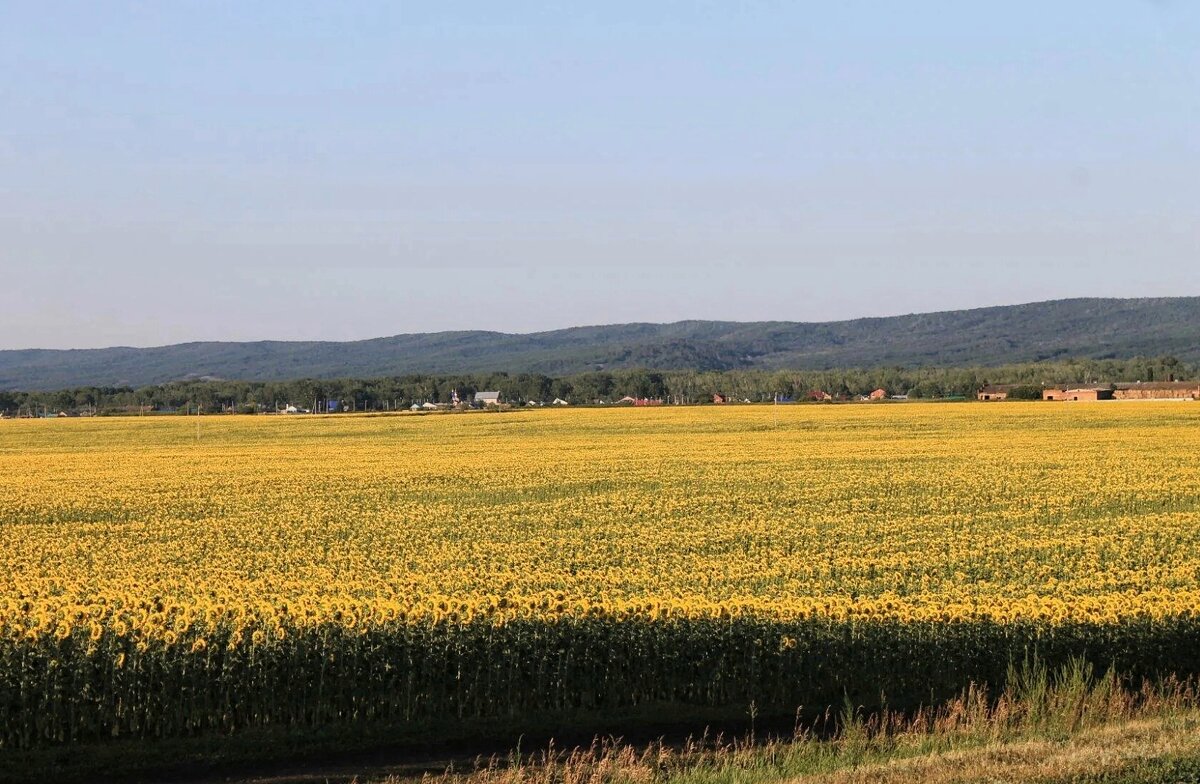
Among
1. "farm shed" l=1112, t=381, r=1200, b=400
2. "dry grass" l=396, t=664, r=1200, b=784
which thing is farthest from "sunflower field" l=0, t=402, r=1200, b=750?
"farm shed" l=1112, t=381, r=1200, b=400

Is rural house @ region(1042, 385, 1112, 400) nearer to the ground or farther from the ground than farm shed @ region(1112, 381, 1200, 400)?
farther from the ground

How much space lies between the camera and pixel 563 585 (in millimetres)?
19094

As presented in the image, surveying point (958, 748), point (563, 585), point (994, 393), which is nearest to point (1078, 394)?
point (994, 393)

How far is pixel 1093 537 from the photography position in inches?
1004

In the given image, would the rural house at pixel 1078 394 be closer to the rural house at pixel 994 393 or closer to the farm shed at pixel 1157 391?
the farm shed at pixel 1157 391

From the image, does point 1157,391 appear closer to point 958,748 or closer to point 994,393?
point 994,393

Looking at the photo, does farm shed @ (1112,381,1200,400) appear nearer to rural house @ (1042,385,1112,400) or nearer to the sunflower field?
rural house @ (1042,385,1112,400)

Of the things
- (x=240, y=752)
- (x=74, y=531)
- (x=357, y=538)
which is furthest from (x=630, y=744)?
(x=74, y=531)

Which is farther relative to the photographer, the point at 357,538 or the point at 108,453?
the point at 108,453

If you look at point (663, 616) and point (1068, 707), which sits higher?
point (663, 616)

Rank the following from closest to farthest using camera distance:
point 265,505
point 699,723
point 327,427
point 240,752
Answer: point 240,752 → point 699,723 → point 265,505 → point 327,427

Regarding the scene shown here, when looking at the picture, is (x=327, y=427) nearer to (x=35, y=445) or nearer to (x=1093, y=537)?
(x=35, y=445)

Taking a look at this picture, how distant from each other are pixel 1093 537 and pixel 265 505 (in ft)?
66.1

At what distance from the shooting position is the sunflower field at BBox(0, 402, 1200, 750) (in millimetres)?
13547
